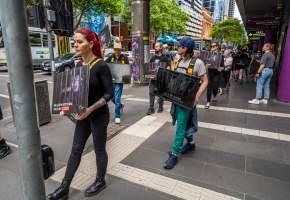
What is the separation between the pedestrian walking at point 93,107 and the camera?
8.39 feet

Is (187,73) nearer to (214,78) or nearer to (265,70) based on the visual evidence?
(214,78)

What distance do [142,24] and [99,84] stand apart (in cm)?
811

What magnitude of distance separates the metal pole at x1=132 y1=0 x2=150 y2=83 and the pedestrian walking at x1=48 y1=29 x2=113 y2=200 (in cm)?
784

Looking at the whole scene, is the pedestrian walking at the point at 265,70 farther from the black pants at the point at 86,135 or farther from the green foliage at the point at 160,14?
the green foliage at the point at 160,14

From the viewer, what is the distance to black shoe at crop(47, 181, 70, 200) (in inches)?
A: 109

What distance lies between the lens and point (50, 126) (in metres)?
5.48

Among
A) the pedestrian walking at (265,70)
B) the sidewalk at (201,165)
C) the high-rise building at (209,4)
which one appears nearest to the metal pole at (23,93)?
the sidewalk at (201,165)

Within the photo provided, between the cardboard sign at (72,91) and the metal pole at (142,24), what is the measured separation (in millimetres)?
8125

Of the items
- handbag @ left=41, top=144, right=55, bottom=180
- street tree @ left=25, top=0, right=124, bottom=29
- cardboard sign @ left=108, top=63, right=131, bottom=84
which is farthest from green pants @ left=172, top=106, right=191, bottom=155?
street tree @ left=25, top=0, right=124, bottom=29

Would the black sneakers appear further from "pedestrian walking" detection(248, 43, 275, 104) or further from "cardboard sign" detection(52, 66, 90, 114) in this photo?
"pedestrian walking" detection(248, 43, 275, 104)

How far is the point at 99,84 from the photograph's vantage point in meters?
2.63

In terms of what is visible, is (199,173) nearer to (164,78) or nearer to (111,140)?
(164,78)

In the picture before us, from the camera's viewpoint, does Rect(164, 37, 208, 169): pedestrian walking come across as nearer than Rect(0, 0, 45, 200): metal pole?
No

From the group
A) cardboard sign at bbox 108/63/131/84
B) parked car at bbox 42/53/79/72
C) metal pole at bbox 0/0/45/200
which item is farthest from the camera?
parked car at bbox 42/53/79/72
